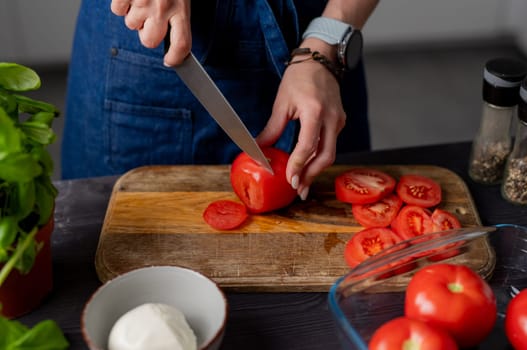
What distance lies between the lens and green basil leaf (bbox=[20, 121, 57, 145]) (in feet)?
3.00

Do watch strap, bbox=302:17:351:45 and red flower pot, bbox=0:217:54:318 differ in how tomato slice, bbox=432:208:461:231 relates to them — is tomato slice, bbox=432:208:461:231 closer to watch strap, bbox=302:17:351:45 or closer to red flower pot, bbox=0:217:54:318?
watch strap, bbox=302:17:351:45

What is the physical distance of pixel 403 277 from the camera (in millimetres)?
1001

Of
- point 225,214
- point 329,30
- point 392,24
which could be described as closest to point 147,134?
point 225,214

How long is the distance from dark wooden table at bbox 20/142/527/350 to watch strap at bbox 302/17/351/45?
0.39 meters

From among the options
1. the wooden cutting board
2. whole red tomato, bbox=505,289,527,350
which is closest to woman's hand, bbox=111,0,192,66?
the wooden cutting board

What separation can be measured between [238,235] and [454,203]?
424mm

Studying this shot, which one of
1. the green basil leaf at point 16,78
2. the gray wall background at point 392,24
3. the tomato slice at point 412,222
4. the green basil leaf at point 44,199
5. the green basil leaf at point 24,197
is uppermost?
the green basil leaf at point 16,78

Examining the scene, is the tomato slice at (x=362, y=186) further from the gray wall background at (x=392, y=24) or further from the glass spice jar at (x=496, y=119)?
the gray wall background at (x=392, y=24)

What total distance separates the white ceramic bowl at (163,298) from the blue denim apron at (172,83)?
0.52m

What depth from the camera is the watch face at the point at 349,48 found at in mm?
1337

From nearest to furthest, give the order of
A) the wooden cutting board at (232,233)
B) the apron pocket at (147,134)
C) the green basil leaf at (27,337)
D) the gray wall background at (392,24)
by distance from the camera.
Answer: the green basil leaf at (27,337) < the wooden cutting board at (232,233) < the apron pocket at (147,134) < the gray wall background at (392,24)

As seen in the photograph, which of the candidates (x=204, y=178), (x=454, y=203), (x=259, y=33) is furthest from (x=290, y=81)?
(x=454, y=203)

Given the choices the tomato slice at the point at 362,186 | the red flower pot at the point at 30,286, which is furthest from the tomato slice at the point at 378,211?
the red flower pot at the point at 30,286

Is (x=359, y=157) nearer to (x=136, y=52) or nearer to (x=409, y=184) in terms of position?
Answer: (x=409, y=184)
